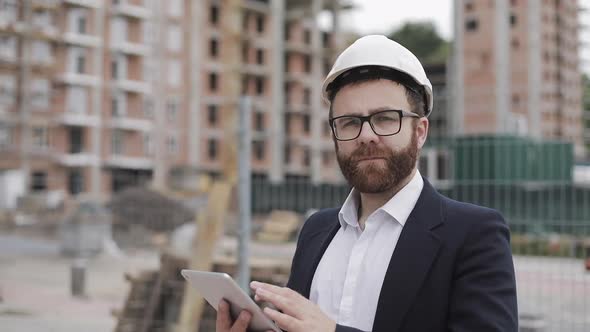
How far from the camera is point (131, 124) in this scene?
5012cm

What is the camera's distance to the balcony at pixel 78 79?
4659 centimetres

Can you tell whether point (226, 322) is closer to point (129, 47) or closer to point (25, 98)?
point (25, 98)

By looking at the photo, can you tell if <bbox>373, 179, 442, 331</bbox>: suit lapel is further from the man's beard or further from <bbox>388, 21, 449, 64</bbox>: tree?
<bbox>388, 21, 449, 64</bbox>: tree

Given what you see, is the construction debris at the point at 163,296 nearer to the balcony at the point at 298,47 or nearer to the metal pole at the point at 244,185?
the metal pole at the point at 244,185

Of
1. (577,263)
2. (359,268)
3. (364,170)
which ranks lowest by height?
(577,263)

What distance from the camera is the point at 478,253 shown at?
174 centimetres

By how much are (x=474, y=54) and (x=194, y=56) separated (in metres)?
18.6

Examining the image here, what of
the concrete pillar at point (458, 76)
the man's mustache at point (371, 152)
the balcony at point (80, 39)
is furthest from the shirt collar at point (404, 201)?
the balcony at point (80, 39)

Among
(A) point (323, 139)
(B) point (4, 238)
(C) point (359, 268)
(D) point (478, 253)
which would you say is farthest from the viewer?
(A) point (323, 139)

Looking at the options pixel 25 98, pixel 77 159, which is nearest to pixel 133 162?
pixel 77 159

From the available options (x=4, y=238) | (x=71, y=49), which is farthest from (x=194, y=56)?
(x=4, y=238)

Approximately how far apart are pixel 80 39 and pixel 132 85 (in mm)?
4623

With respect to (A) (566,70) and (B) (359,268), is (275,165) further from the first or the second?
(B) (359,268)

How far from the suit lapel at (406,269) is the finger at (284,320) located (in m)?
0.22
